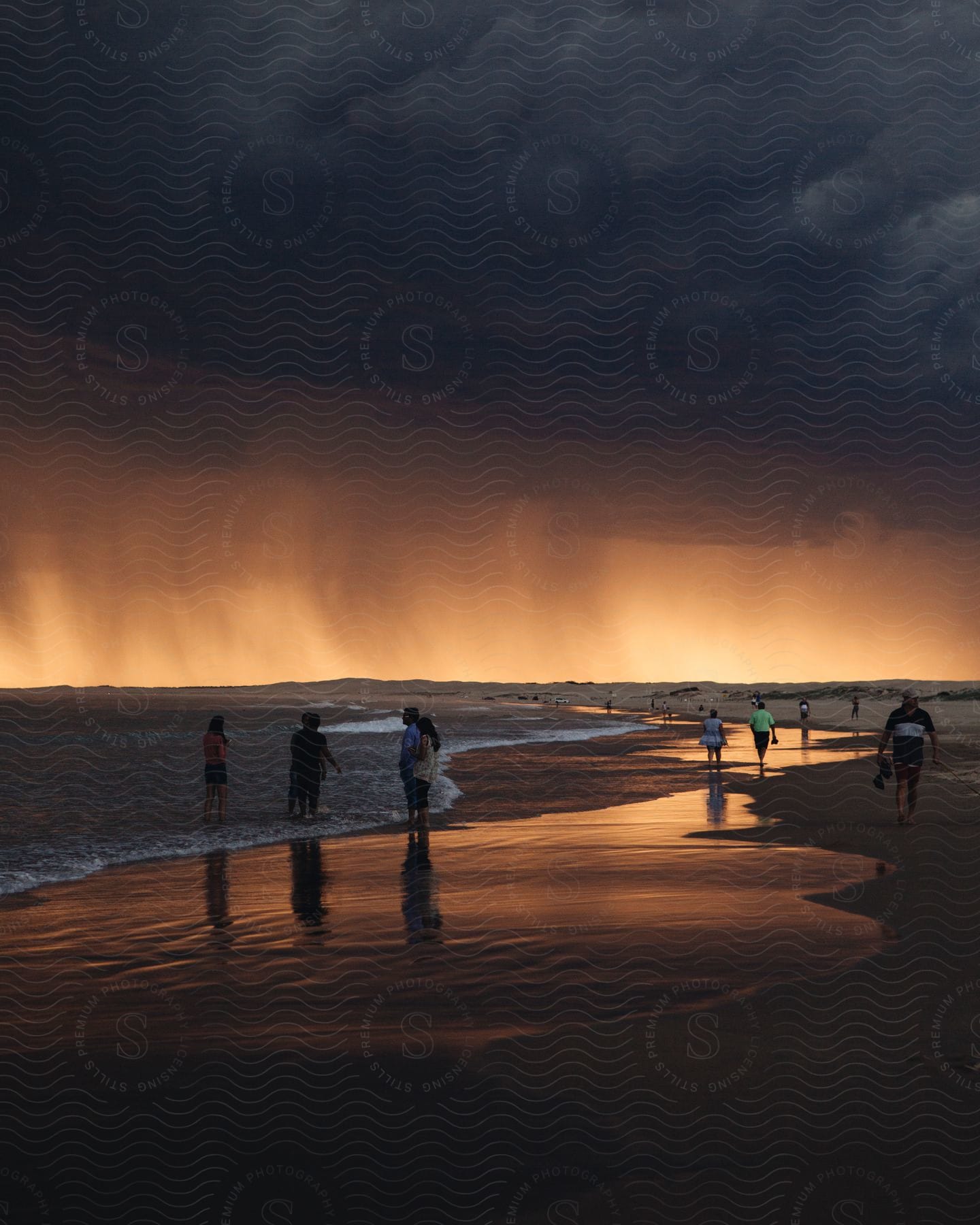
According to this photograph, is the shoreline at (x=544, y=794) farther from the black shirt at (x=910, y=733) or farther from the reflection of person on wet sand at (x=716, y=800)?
the black shirt at (x=910, y=733)

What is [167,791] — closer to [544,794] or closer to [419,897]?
[544,794]

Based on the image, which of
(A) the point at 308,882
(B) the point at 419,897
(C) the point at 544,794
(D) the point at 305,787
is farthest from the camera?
(C) the point at 544,794

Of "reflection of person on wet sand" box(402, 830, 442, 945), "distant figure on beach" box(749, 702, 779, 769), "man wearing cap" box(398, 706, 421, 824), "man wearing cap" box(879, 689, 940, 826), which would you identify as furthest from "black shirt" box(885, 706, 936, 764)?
"distant figure on beach" box(749, 702, 779, 769)

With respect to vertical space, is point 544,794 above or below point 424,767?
below

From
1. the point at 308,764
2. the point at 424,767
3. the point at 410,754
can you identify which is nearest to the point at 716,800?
the point at 424,767

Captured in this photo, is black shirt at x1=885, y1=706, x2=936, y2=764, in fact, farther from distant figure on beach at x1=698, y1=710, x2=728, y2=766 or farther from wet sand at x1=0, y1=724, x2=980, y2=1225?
distant figure on beach at x1=698, y1=710, x2=728, y2=766

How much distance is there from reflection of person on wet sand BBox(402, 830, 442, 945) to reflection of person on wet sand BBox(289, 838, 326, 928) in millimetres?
996

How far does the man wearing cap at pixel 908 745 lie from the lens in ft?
47.9

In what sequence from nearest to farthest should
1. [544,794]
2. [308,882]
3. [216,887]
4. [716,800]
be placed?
[216,887] < [308,882] < [716,800] < [544,794]

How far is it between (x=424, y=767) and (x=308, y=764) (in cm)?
361

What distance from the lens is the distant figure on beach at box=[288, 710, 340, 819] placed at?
18.7 meters

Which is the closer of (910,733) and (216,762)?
(910,733)

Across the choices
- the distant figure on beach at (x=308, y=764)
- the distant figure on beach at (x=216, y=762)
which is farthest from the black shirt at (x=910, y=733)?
the distant figure on beach at (x=216, y=762)

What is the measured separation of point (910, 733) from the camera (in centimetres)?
1462
